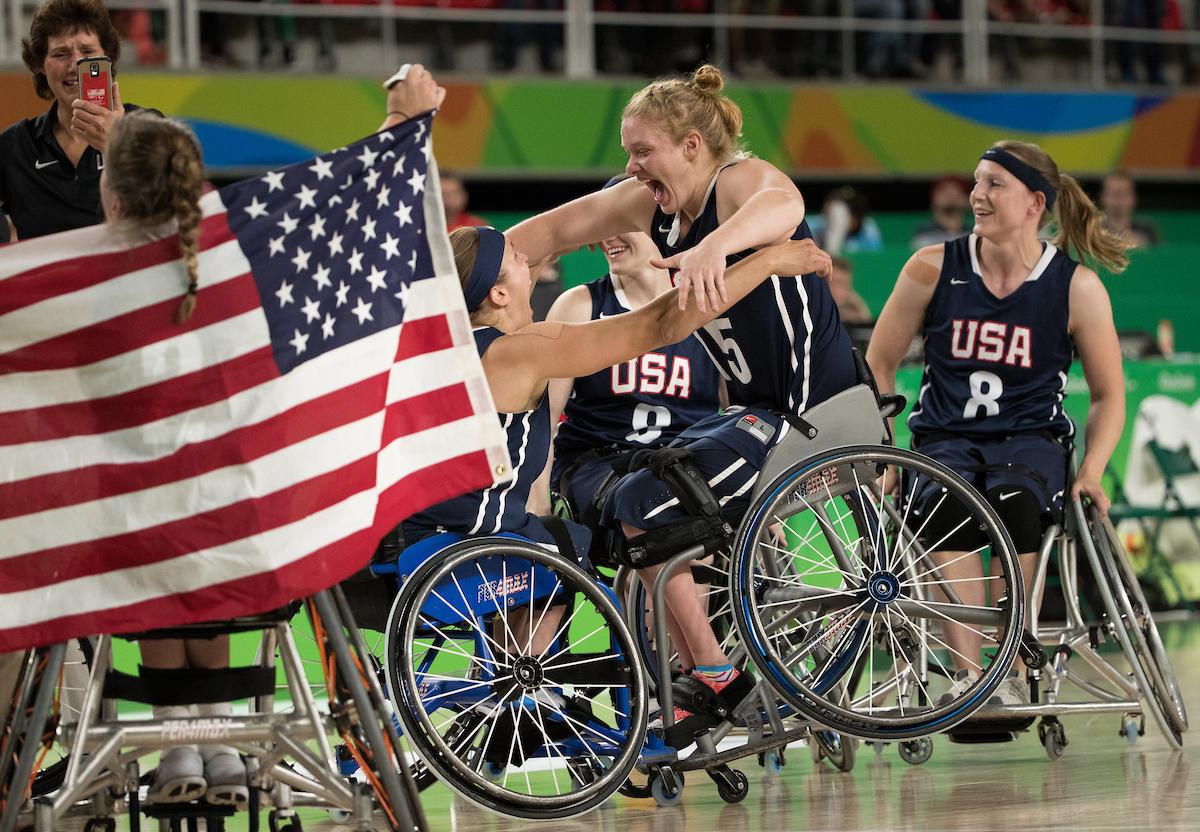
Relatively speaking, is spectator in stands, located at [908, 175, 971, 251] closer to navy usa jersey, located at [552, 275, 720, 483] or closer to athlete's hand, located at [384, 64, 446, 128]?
navy usa jersey, located at [552, 275, 720, 483]

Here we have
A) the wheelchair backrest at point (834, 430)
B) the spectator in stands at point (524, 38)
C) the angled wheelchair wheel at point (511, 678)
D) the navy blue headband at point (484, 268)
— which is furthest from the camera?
the spectator in stands at point (524, 38)

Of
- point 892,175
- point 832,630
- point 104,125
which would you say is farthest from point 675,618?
point 892,175

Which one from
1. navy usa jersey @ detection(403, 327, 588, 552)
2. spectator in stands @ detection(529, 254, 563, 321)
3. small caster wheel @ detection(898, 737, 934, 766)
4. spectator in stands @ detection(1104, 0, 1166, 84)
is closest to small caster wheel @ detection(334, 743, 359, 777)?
navy usa jersey @ detection(403, 327, 588, 552)

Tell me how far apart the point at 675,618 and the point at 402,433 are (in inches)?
50.1

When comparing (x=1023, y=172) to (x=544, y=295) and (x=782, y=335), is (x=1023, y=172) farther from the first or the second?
(x=544, y=295)

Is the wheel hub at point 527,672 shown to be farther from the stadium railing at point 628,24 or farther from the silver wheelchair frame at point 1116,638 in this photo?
the stadium railing at point 628,24

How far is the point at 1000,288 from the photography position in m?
5.16

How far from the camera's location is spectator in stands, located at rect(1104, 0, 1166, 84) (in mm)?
14945

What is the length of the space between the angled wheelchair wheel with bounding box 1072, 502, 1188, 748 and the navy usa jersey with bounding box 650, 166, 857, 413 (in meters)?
1.01

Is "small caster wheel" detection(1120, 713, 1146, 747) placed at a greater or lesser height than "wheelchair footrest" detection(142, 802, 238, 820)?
lesser

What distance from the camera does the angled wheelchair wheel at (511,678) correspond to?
12.2 feet

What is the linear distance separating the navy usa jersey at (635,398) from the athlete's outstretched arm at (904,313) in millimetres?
506

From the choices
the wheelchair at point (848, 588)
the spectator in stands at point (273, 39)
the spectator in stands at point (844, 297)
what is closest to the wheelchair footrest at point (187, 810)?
the wheelchair at point (848, 588)

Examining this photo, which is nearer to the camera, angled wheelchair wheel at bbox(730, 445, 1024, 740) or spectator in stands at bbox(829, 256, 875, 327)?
angled wheelchair wheel at bbox(730, 445, 1024, 740)
